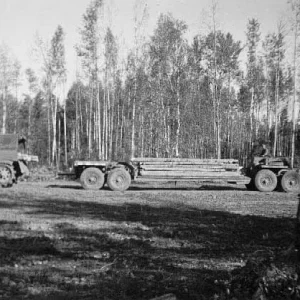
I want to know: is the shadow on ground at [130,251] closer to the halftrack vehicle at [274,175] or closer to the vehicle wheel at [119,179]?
the vehicle wheel at [119,179]

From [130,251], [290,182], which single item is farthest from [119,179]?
[130,251]

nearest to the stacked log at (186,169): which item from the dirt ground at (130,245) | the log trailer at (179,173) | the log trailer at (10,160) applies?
the log trailer at (179,173)

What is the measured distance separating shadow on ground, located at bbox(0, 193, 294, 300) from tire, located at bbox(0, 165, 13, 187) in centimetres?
858

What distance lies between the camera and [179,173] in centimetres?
1767

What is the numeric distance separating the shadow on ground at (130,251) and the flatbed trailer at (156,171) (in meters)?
6.60

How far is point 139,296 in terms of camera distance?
4.36m

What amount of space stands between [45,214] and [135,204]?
326cm

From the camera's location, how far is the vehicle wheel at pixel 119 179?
681 inches

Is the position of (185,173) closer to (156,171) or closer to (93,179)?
(156,171)

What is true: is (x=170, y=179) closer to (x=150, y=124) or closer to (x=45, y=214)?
(x=45, y=214)

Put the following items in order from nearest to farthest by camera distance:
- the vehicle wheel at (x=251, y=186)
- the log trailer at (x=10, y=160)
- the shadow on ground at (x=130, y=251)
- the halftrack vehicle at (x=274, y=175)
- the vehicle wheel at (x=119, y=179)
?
the shadow on ground at (x=130, y=251)
the vehicle wheel at (x=119, y=179)
the halftrack vehicle at (x=274, y=175)
the vehicle wheel at (x=251, y=186)
the log trailer at (x=10, y=160)

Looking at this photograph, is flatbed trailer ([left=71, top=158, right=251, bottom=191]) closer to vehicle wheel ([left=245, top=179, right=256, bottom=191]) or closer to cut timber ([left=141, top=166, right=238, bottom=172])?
cut timber ([left=141, top=166, right=238, bottom=172])

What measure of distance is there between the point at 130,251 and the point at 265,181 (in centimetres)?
1260

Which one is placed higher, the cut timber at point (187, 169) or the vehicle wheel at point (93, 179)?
the cut timber at point (187, 169)
